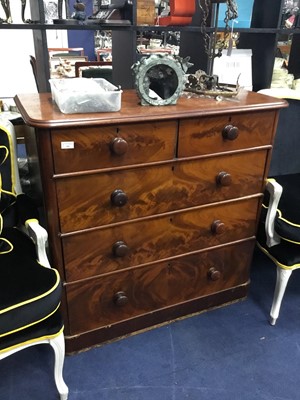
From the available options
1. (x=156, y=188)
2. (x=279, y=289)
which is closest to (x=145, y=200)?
(x=156, y=188)

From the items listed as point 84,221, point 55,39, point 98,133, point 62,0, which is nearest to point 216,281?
point 84,221

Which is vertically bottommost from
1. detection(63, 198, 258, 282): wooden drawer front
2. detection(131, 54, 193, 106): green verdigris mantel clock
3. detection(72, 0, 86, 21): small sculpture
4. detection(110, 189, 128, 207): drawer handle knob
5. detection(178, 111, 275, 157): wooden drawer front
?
detection(63, 198, 258, 282): wooden drawer front

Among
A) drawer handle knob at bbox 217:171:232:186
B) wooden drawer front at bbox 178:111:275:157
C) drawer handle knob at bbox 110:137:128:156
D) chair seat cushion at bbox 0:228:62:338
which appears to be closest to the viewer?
chair seat cushion at bbox 0:228:62:338

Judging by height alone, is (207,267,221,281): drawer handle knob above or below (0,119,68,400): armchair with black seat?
below

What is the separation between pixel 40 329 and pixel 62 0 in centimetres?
130

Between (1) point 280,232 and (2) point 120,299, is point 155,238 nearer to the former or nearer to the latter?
(2) point 120,299

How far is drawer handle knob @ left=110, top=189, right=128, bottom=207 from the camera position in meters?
1.28

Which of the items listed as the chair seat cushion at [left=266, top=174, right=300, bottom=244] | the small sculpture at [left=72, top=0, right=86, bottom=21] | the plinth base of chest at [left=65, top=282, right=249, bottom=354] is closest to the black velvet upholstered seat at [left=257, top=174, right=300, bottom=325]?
the chair seat cushion at [left=266, top=174, right=300, bottom=244]

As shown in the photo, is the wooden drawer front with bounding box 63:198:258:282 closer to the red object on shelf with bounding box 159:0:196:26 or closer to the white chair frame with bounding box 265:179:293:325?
the white chair frame with bounding box 265:179:293:325

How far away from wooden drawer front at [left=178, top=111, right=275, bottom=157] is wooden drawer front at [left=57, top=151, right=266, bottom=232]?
1.8 inches

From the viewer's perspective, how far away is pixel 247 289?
1.84m

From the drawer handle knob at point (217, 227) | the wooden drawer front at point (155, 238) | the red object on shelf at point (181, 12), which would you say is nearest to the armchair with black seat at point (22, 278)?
the wooden drawer front at point (155, 238)

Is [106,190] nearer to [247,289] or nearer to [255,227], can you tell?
[255,227]

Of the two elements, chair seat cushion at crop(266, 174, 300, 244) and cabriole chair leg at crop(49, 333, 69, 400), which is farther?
chair seat cushion at crop(266, 174, 300, 244)
